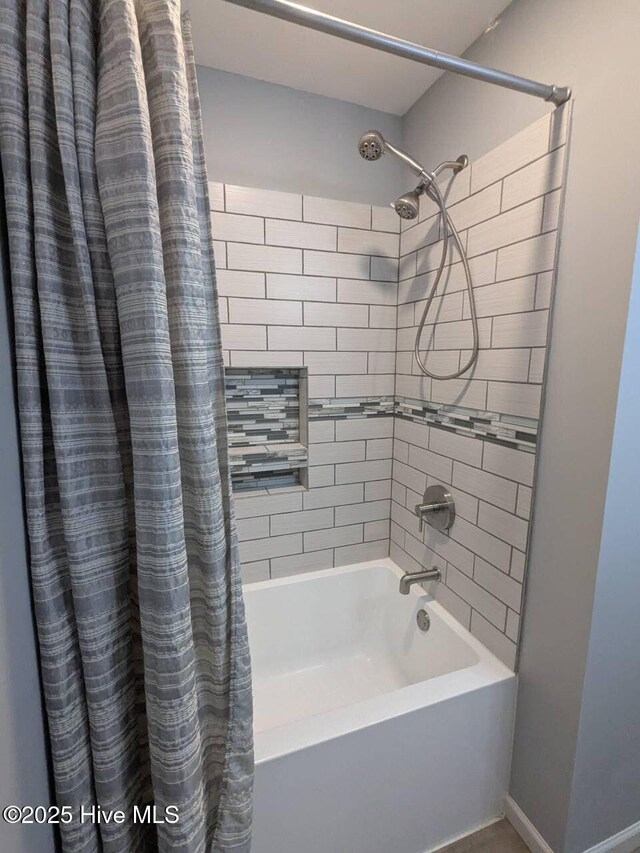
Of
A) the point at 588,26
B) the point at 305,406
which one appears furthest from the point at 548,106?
the point at 305,406

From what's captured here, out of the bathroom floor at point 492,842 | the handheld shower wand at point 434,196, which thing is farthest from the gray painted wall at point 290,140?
the bathroom floor at point 492,842

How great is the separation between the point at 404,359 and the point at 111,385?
1.35m

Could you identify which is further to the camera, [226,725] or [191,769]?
[226,725]

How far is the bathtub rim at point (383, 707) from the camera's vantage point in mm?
1021

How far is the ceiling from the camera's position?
118cm

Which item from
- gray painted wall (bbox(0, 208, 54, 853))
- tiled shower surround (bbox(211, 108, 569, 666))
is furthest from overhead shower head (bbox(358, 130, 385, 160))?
gray painted wall (bbox(0, 208, 54, 853))

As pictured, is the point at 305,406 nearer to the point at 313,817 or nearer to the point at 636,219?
the point at 636,219

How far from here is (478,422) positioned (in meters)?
1.34

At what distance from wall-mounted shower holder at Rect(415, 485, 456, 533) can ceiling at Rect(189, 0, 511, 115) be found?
155 centimetres

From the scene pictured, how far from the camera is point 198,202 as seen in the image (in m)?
0.70

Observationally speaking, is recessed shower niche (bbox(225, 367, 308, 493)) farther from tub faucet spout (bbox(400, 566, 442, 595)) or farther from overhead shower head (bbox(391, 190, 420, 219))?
overhead shower head (bbox(391, 190, 420, 219))

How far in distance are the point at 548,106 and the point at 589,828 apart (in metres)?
2.05

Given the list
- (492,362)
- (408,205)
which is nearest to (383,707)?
(492,362)

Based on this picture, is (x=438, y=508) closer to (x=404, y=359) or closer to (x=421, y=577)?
(x=421, y=577)
